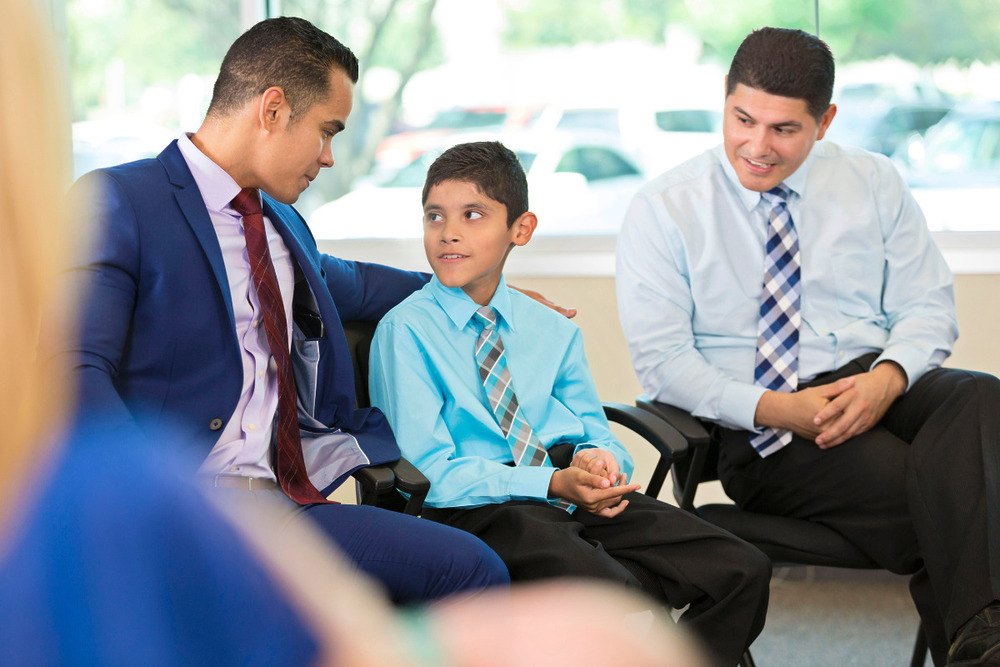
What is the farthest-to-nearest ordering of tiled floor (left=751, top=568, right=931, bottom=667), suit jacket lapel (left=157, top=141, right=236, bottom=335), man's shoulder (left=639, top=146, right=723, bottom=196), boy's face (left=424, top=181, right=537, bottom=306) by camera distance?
1. tiled floor (left=751, top=568, right=931, bottom=667)
2. man's shoulder (left=639, top=146, right=723, bottom=196)
3. boy's face (left=424, top=181, right=537, bottom=306)
4. suit jacket lapel (left=157, top=141, right=236, bottom=335)

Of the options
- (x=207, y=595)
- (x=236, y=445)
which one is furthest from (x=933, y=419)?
(x=207, y=595)

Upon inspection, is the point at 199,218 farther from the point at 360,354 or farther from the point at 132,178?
the point at 360,354

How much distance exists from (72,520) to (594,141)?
2.70 meters

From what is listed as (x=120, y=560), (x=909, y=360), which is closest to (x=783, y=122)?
(x=909, y=360)

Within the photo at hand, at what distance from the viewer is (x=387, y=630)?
501 millimetres

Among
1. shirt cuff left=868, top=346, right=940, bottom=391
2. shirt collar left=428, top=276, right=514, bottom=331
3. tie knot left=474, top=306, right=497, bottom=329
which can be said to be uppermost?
shirt collar left=428, top=276, right=514, bottom=331

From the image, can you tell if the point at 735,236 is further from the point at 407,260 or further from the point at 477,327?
the point at 407,260

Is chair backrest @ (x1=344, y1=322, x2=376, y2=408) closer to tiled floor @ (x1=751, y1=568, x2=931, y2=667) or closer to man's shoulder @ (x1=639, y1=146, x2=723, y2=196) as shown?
man's shoulder @ (x1=639, y1=146, x2=723, y2=196)

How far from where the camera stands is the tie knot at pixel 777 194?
2.20 meters

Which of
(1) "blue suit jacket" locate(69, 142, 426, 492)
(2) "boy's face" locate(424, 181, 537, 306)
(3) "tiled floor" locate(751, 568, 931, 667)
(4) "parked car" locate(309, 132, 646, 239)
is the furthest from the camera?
(4) "parked car" locate(309, 132, 646, 239)

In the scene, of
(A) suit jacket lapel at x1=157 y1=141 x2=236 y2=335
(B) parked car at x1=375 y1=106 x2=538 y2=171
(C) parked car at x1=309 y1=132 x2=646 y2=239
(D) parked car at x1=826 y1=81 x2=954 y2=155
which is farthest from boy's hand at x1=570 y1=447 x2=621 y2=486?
(D) parked car at x1=826 y1=81 x2=954 y2=155

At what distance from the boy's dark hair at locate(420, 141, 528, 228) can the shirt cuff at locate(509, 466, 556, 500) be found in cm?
57

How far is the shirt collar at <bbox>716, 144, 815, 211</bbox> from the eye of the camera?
2.19 meters

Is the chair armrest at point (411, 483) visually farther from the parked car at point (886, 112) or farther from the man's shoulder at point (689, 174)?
the parked car at point (886, 112)
